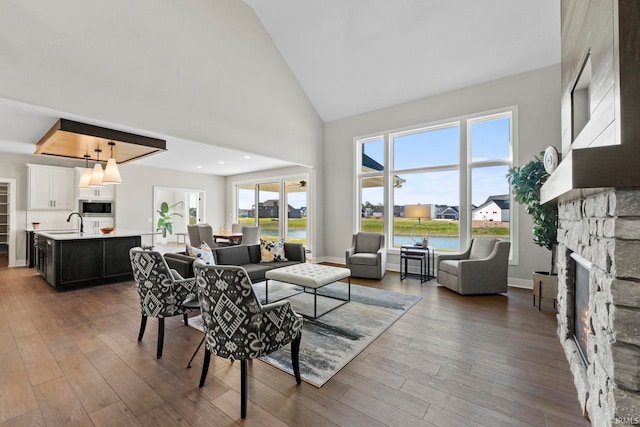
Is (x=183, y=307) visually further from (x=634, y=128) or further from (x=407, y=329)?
(x=634, y=128)

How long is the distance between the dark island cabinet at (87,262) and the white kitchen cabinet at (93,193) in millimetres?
2658

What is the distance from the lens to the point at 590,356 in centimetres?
170

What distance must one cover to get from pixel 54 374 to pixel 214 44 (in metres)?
5.06

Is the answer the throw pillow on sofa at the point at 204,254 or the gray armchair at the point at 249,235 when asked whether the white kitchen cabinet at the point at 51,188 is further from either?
the throw pillow on sofa at the point at 204,254

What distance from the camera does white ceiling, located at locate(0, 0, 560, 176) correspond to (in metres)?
4.14

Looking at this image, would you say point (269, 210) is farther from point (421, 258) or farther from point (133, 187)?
point (421, 258)

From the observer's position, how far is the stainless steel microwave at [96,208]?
7.10 m

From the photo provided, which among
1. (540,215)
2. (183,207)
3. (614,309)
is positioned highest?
(183,207)

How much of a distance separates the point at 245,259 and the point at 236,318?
3.07m

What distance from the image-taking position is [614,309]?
4.13 ft

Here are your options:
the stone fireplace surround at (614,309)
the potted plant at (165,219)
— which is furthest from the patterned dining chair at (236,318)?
the potted plant at (165,219)

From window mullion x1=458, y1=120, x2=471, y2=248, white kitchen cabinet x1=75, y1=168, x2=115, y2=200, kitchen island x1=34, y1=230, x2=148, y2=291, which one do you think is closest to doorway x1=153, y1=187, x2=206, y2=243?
white kitchen cabinet x1=75, y1=168, x2=115, y2=200

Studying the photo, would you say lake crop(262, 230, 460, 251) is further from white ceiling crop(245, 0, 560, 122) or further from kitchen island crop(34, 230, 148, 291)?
kitchen island crop(34, 230, 148, 291)

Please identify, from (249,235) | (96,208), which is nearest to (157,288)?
(249,235)
